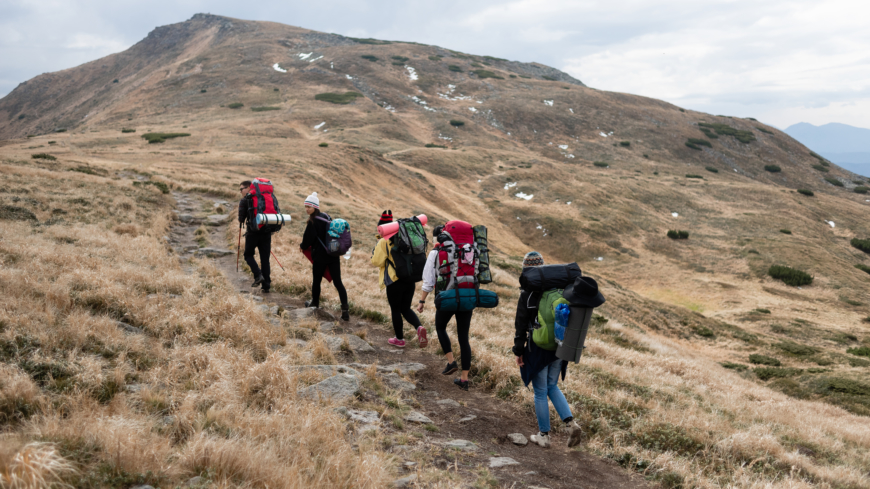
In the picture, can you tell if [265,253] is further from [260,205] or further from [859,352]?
[859,352]

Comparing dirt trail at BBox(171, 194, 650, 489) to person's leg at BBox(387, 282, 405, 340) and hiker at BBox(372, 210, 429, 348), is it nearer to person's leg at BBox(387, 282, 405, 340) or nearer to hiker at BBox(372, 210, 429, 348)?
person's leg at BBox(387, 282, 405, 340)

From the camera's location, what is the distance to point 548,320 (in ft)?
16.4

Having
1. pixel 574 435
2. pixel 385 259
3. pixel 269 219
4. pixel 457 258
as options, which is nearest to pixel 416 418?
pixel 574 435

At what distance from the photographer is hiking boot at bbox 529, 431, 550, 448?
17.5 feet

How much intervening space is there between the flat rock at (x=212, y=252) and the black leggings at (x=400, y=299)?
7.65 meters

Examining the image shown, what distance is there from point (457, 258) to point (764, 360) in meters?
18.1

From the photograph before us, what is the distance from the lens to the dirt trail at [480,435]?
4.44m

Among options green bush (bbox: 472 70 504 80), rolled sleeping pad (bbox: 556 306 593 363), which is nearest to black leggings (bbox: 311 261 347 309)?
rolled sleeping pad (bbox: 556 306 593 363)

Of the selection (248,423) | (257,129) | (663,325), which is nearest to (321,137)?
(257,129)

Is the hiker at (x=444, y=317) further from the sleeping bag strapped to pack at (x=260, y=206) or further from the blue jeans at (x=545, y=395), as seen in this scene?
the sleeping bag strapped to pack at (x=260, y=206)

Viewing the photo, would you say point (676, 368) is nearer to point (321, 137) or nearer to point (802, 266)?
point (802, 266)

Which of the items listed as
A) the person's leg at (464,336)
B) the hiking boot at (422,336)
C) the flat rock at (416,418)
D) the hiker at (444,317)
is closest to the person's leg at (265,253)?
the hiking boot at (422,336)

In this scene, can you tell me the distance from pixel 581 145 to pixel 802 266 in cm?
4023

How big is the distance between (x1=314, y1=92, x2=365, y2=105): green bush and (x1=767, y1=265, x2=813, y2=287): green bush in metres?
58.5
